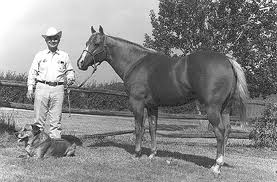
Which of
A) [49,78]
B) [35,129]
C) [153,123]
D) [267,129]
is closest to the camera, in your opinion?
[35,129]

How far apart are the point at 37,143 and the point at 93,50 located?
2.03m

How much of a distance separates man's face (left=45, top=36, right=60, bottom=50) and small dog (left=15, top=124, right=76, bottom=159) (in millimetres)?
1476

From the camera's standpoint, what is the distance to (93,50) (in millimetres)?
7309

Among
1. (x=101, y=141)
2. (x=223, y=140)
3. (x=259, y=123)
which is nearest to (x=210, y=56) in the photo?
(x=223, y=140)

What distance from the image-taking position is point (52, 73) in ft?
22.6

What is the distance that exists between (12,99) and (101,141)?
12.2 meters

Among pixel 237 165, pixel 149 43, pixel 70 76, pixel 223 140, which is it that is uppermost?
pixel 149 43

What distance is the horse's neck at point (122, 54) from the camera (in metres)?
7.36

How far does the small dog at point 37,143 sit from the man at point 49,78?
1.27 ft

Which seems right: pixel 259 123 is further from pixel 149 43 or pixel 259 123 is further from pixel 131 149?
pixel 149 43

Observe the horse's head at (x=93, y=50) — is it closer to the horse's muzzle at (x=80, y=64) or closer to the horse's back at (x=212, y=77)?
the horse's muzzle at (x=80, y=64)

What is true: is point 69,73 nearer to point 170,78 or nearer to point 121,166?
point 170,78

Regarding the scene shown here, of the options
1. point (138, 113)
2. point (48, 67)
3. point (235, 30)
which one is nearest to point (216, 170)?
point (138, 113)

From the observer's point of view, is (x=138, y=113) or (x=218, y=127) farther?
(x=138, y=113)
